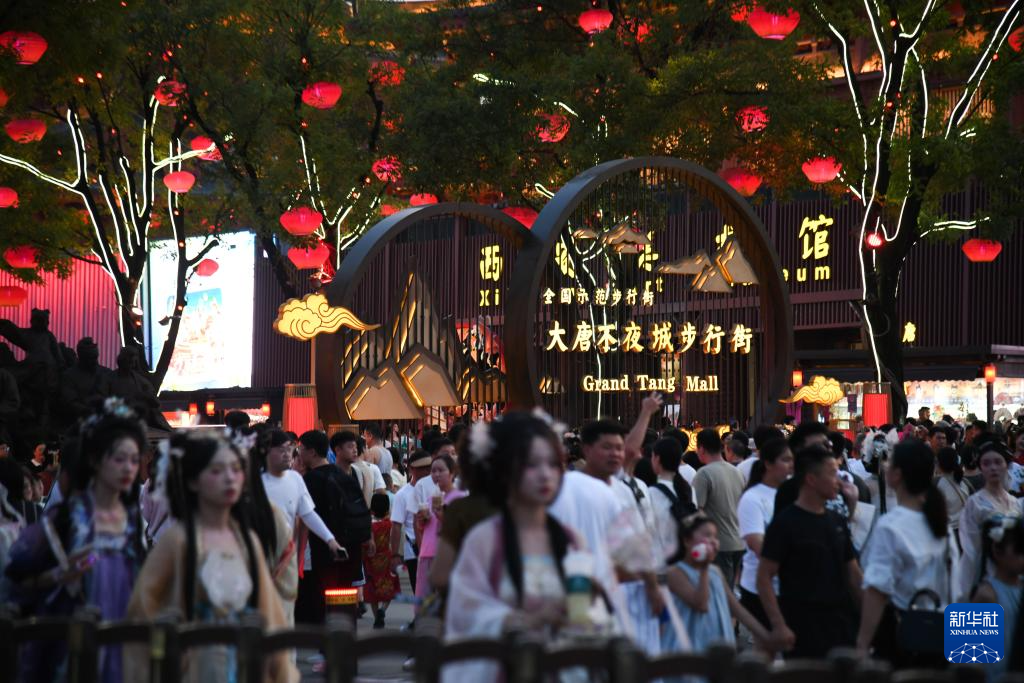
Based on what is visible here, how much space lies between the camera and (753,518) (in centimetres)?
723

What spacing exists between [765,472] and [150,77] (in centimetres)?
1659

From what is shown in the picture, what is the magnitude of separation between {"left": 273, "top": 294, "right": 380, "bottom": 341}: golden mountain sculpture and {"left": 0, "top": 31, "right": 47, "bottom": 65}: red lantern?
10.8 feet

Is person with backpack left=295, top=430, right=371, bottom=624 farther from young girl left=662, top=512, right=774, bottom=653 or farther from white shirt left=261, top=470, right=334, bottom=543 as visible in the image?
young girl left=662, top=512, right=774, bottom=653

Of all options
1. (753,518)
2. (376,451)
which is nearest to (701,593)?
(753,518)

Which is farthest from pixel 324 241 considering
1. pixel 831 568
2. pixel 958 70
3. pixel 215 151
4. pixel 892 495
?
pixel 831 568

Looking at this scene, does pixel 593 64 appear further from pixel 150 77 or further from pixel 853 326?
pixel 853 326

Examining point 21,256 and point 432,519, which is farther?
point 21,256

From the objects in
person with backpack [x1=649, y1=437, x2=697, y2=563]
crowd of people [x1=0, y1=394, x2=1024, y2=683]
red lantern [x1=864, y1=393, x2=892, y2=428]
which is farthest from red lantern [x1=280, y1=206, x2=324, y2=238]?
crowd of people [x1=0, y1=394, x2=1024, y2=683]

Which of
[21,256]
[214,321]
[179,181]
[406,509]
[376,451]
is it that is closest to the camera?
[406,509]

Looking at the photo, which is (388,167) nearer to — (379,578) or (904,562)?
(379,578)

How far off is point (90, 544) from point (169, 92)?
16.7 meters

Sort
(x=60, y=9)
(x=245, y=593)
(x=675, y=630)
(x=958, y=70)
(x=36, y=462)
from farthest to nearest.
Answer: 1. (x=958, y=70)
2. (x=36, y=462)
3. (x=60, y=9)
4. (x=675, y=630)
5. (x=245, y=593)

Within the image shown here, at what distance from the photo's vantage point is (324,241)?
73.4 ft

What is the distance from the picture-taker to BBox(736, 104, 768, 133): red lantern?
1997 cm
